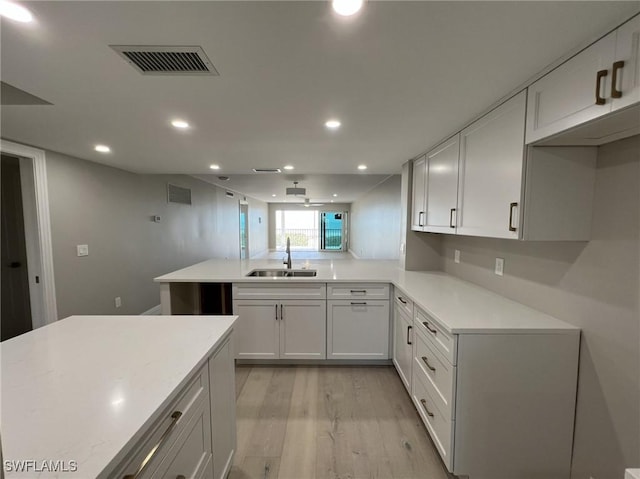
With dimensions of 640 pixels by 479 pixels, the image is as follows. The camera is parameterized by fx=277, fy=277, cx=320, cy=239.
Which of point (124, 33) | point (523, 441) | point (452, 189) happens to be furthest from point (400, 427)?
point (124, 33)

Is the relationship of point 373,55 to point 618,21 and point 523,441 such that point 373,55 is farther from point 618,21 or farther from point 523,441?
point 523,441

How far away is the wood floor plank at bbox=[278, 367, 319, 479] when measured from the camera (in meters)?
1.72

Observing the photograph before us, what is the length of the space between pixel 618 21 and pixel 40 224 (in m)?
4.33

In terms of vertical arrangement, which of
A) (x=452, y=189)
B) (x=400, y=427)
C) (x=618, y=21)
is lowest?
(x=400, y=427)

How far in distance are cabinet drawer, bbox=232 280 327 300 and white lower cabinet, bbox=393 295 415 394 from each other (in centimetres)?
73

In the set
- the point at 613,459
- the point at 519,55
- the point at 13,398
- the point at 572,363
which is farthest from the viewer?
the point at 572,363

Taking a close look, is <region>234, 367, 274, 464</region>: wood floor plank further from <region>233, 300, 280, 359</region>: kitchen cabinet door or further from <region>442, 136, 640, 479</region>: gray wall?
<region>442, 136, 640, 479</region>: gray wall

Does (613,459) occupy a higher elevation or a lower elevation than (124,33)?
lower

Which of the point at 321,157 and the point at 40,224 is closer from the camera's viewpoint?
the point at 40,224

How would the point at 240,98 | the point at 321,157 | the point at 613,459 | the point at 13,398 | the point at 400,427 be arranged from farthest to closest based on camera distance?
the point at 321,157 < the point at 400,427 < the point at 240,98 < the point at 613,459 < the point at 13,398

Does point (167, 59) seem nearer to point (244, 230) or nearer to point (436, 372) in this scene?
point (436, 372)

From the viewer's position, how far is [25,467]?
63 centimetres

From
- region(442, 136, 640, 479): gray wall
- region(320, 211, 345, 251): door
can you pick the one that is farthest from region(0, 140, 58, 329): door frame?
region(320, 211, 345, 251): door
